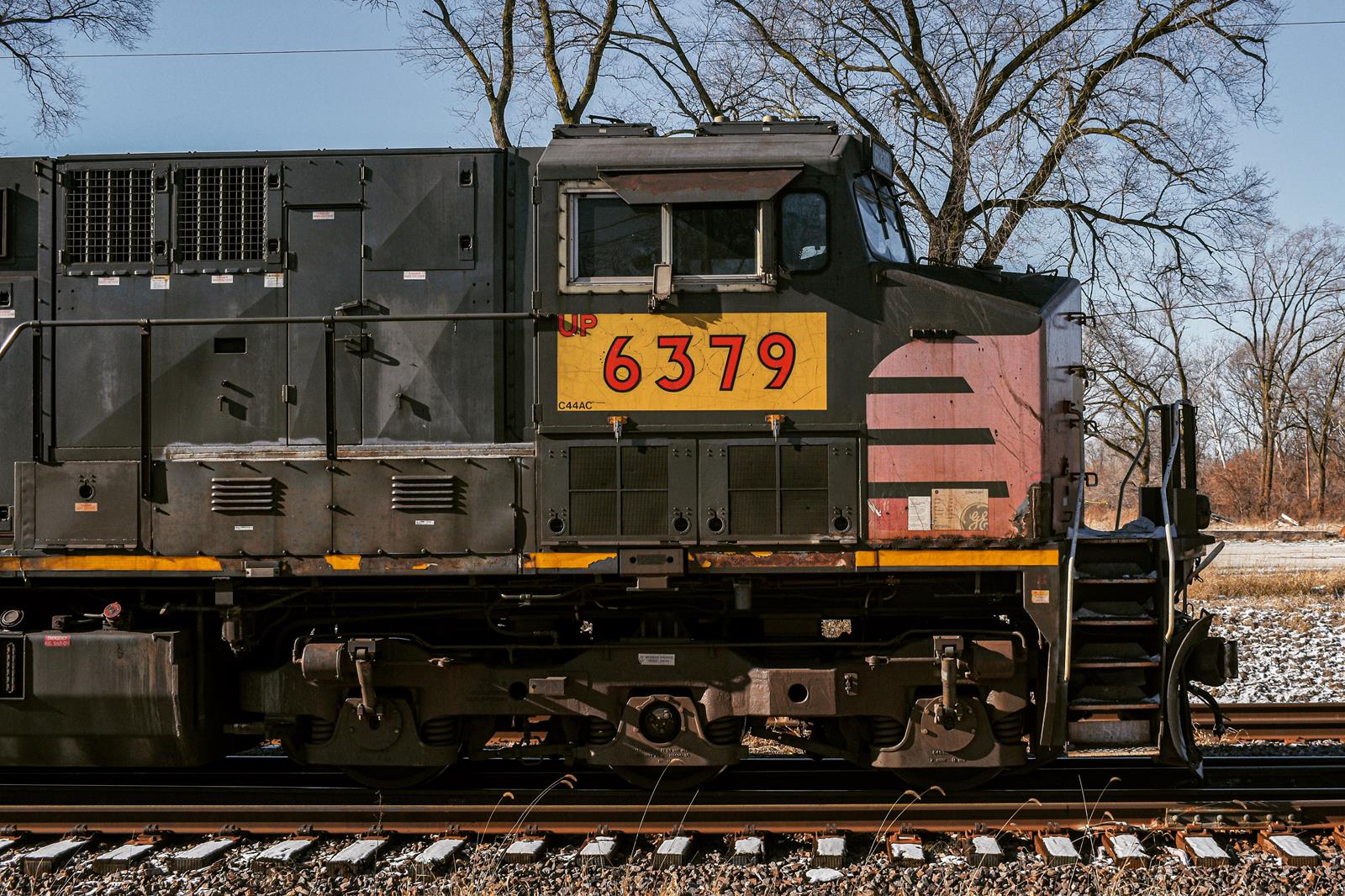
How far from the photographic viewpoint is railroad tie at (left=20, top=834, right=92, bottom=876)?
18.1ft

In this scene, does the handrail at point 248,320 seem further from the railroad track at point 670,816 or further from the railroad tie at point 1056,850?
the railroad tie at point 1056,850

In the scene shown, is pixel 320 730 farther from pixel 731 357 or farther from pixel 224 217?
pixel 731 357

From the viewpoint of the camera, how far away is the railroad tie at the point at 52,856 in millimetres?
5516

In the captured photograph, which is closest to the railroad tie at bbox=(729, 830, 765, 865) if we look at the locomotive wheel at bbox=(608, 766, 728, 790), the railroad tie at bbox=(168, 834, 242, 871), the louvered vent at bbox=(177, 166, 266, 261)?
the locomotive wheel at bbox=(608, 766, 728, 790)

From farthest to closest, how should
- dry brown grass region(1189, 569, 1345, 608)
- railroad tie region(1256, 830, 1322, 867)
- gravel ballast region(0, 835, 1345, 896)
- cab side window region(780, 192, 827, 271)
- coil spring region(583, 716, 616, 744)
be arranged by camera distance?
dry brown grass region(1189, 569, 1345, 608)
coil spring region(583, 716, 616, 744)
cab side window region(780, 192, 827, 271)
railroad tie region(1256, 830, 1322, 867)
gravel ballast region(0, 835, 1345, 896)

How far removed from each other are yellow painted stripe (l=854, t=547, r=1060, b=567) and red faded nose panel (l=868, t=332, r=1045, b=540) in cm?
10

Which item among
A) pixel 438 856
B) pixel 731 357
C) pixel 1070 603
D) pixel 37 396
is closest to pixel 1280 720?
pixel 1070 603

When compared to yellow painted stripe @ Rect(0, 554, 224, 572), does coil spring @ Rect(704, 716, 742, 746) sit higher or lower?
lower

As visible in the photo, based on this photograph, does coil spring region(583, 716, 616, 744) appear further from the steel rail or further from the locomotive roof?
the locomotive roof

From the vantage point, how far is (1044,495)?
6000 millimetres

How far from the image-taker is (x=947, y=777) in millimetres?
6590

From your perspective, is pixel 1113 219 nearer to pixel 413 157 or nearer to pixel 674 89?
pixel 674 89

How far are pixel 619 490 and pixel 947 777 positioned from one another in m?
2.88

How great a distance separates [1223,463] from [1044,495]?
5154 cm
